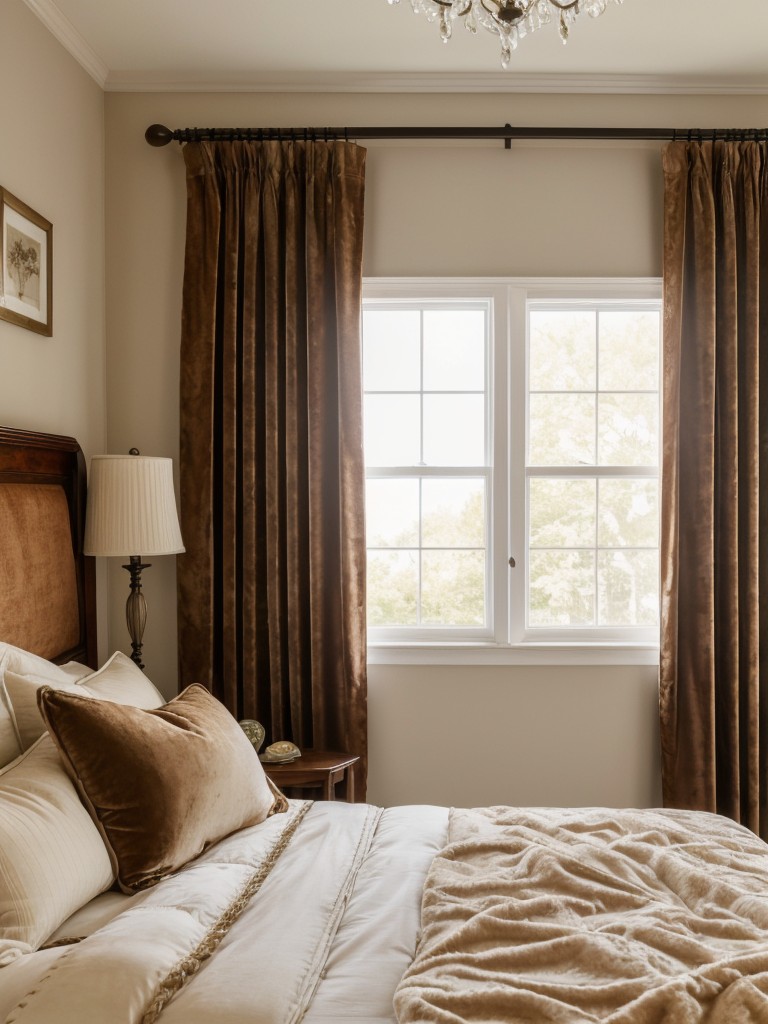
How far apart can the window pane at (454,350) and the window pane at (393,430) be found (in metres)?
0.13

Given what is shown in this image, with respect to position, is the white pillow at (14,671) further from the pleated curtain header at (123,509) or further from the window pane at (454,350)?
the window pane at (454,350)

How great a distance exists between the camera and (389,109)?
313 centimetres

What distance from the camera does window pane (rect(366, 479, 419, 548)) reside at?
3.28 metres

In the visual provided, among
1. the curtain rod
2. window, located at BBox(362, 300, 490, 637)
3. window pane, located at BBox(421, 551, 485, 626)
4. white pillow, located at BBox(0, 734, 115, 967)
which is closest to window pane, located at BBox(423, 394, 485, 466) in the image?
window, located at BBox(362, 300, 490, 637)

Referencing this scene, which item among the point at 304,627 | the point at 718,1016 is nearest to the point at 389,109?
the point at 304,627

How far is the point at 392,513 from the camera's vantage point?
3289 millimetres

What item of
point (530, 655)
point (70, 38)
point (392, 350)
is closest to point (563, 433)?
point (392, 350)

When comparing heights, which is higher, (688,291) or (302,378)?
(688,291)

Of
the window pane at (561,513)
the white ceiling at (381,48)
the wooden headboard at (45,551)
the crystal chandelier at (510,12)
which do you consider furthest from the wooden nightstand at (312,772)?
the white ceiling at (381,48)

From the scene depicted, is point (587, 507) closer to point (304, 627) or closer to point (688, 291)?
point (688, 291)

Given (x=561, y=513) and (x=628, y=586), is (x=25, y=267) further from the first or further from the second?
(x=628, y=586)

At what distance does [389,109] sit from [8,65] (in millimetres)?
1399

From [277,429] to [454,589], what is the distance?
987mm

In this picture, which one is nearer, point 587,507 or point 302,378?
point 302,378
